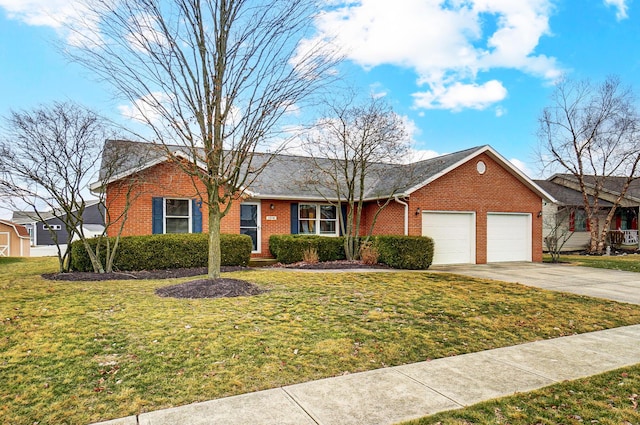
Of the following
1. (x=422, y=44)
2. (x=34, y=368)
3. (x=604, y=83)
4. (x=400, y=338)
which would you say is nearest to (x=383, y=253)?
(x=422, y=44)

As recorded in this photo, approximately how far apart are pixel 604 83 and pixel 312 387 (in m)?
24.6

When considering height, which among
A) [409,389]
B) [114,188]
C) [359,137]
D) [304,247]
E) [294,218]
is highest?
[359,137]

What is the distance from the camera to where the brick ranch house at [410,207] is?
1416 cm

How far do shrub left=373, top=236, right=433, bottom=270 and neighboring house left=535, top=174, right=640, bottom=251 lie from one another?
13545mm

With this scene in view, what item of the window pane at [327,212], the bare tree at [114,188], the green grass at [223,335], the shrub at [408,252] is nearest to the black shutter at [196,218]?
the bare tree at [114,188]

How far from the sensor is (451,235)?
15.9 metres

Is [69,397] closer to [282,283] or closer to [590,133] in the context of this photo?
[282,283]

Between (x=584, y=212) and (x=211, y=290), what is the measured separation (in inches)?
988

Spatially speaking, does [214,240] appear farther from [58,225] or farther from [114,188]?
[58,225]

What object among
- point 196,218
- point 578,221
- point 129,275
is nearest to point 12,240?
point 196,218

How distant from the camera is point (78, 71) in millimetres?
7992

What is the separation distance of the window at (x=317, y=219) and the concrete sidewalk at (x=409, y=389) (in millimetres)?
12342

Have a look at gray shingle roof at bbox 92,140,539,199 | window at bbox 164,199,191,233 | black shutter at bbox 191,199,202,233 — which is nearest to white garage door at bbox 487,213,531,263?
gray shingle roof at bbox 92,140,539,199

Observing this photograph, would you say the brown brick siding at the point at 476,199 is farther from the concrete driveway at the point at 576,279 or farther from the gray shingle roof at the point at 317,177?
the concrete driveway at the point at 576,279
